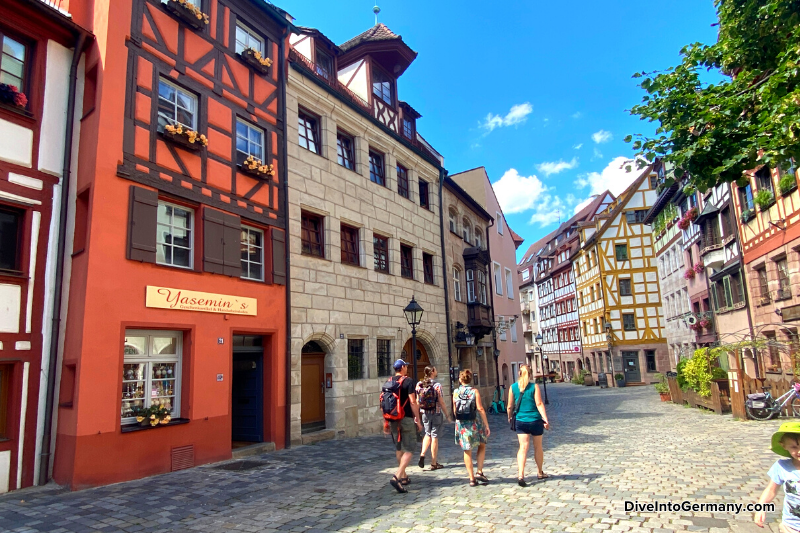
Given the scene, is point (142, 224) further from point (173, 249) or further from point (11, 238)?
point (11, 238)

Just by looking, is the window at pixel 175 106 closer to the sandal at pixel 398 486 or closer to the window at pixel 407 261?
the sandal at pixel 398 486

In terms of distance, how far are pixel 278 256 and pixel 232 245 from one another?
136cm

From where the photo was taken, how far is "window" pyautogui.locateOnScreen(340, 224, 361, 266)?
49.5 ft

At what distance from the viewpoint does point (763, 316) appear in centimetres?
1848

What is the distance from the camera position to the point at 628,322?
4075 cm

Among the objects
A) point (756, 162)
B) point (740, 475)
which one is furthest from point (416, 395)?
point (756, 162)

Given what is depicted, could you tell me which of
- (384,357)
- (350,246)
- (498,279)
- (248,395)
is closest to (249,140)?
(350,246)

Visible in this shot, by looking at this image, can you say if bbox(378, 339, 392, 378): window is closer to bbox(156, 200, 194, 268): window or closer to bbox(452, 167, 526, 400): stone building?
bbox(156, 200, 194, 268): window

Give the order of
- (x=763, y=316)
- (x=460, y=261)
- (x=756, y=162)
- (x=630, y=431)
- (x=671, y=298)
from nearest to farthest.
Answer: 1. (x=756, y=162)
2. (x=630, y=431)
3. (x=763, y=316)
4. (x=460, y=261)
5. (x=671, y=298)

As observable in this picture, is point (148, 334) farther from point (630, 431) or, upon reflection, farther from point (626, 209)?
point (626, 209)

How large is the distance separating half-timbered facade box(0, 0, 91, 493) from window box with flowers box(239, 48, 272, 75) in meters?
3.38

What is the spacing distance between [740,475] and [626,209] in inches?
1461

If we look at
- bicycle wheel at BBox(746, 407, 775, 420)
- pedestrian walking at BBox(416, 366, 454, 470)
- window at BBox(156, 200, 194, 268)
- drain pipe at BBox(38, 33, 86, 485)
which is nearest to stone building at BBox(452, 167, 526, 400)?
bicycle wheel at BBox(746, 407, 775, 420)

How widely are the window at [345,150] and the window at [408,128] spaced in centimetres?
395
